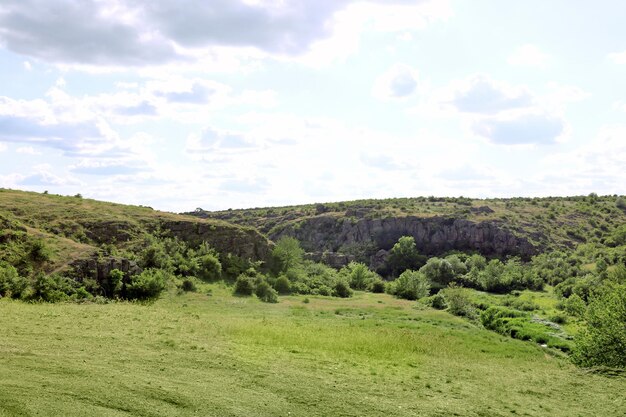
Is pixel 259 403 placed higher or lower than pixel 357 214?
lower

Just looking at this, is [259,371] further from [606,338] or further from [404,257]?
[404,257]

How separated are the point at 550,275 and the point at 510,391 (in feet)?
291

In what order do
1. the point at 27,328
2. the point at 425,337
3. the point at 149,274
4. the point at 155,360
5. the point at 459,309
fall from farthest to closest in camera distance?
the point at 459,309 → the point at 149,274 → the point at 425,337 → the point at 27,328 → the point at 155,360

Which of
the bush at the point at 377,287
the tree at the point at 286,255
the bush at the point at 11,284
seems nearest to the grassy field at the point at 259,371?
the bush at the point at 11,284

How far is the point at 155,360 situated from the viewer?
23.2m

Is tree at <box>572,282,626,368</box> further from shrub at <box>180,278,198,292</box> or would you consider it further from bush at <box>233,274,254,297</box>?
shrub at <box>180,278,198,292</box>

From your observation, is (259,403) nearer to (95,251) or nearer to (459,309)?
(95,251)

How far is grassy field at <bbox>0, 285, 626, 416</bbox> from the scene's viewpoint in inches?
721

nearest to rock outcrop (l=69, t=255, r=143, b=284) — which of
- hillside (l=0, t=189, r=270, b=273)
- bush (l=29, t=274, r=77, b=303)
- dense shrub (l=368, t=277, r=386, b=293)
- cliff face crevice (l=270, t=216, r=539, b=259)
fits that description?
hillside (l=0, t=189, r=270, b=273)

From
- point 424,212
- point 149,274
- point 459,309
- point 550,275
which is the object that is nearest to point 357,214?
point 424,212

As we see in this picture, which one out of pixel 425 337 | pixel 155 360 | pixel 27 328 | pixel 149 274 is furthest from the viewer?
pixel 149 274

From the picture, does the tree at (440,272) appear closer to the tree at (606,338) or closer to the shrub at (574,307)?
the shrub at (574,307)

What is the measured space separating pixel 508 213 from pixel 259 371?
5564 inches

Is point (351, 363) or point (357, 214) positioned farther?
point (357, 214)
